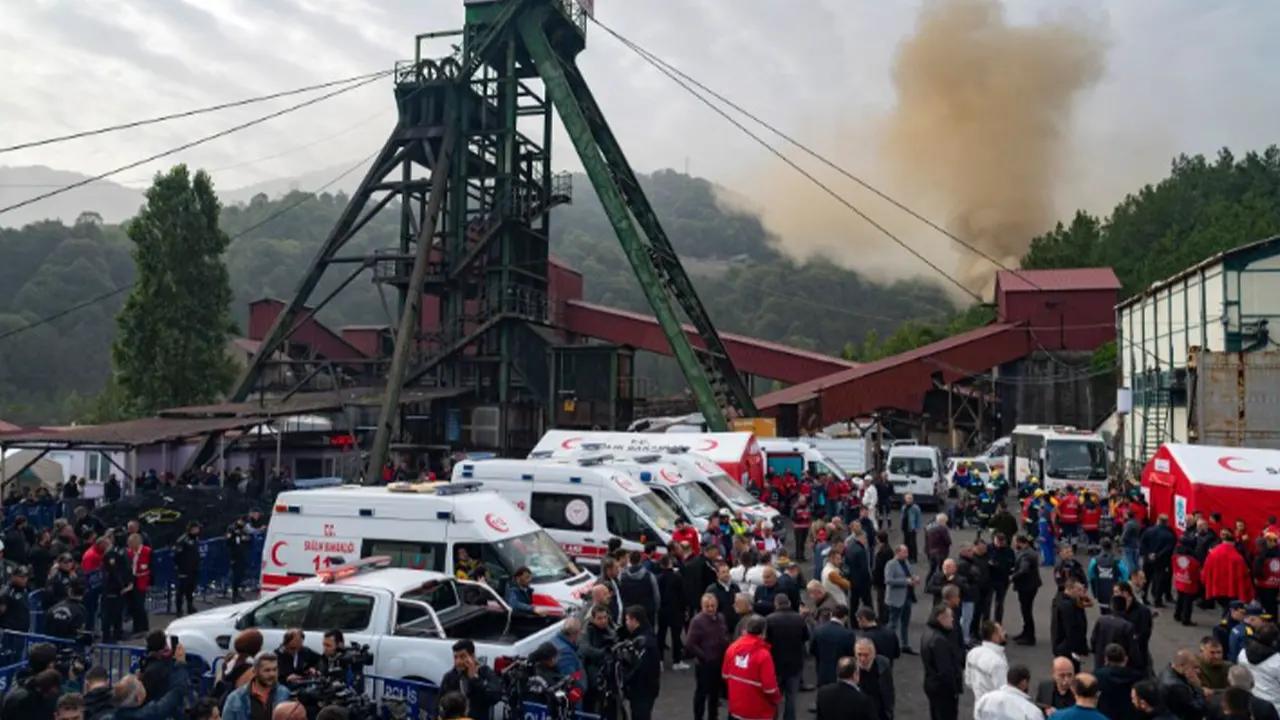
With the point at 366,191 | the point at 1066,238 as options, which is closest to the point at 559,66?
the point at 366,191

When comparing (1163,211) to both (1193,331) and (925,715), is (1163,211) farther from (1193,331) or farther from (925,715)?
(925,715)

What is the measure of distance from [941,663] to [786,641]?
161cm

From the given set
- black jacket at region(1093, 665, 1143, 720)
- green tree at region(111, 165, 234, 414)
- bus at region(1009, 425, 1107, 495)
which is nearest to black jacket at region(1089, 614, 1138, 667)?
black jacket at region(1093, 665, 1143, 720)

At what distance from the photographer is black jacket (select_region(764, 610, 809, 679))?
9578 millimetres

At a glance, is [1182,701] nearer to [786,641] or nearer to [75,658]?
[786,641]

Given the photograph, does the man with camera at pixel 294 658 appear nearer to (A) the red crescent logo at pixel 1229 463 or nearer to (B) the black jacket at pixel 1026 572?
(B) the black jacket at pixel 1026 572

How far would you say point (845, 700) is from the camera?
7.07 m

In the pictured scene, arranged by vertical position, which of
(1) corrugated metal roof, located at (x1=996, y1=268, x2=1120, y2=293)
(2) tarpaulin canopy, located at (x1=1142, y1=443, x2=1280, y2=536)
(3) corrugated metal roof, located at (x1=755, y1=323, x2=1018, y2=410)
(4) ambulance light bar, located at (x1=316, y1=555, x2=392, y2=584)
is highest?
(1) corrugated metal roof, located at (x1=996, y1=268, x2=1120, y2=293)

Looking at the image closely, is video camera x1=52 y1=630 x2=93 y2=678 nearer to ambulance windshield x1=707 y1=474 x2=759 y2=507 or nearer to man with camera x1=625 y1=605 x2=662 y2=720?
man with camera x1=625 y1=605 x2=662 y2=720

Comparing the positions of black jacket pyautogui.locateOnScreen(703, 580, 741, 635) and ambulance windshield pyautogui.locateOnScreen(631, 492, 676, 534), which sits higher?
ambulance windshield pyautogui.locateOnScreen(631, 492, 676, 534)

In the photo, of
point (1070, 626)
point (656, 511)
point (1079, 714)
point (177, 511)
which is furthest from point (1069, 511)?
point (177, 511)

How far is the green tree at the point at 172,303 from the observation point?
139 ft

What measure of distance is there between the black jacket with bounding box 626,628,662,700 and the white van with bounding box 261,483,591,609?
8.73ft

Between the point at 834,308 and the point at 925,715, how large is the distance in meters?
144
